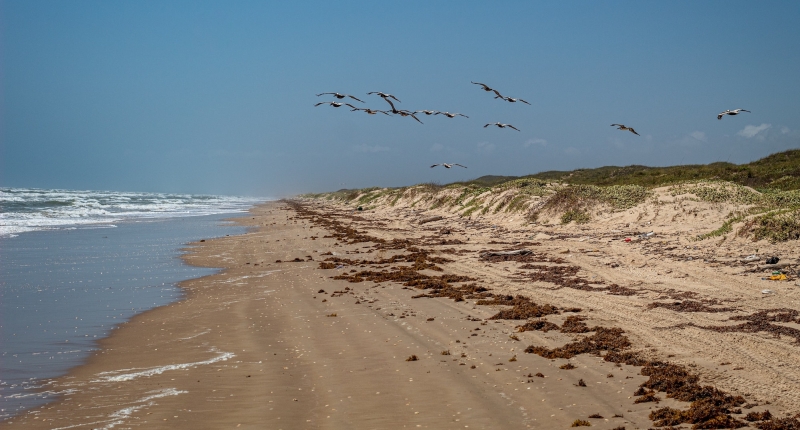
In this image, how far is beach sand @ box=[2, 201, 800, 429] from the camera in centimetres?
588

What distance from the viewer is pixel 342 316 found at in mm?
10461

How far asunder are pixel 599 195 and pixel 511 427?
22558 mm

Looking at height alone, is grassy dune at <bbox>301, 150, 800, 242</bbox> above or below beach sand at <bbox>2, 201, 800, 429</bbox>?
above

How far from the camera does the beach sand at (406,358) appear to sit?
19.3 feet

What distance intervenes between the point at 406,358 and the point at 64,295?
8.85 m

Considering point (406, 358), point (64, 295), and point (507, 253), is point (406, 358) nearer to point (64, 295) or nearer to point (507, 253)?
point (64, 295)

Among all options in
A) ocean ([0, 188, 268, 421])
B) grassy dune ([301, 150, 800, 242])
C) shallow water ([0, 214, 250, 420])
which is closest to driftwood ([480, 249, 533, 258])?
grassy dune ([301, 150, 800, 242])

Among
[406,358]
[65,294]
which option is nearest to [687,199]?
[406,358]

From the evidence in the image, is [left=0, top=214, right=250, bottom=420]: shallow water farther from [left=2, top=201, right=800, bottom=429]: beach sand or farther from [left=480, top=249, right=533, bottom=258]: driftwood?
[left=480, top=249, right=533, bottom=258]: driftwood

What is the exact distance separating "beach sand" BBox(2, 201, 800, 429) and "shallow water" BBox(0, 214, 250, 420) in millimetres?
432

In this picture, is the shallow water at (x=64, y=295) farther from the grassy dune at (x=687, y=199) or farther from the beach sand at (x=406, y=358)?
the grassy dune at (x=687, y=199)

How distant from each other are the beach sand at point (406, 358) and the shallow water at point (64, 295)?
43 centimetres

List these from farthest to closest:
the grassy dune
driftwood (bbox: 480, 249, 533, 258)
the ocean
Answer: driftwood (bbox: 480, 249, 533, 258)
the grassy dune
the ocean

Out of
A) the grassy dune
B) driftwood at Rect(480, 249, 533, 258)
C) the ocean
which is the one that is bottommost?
the ocean
